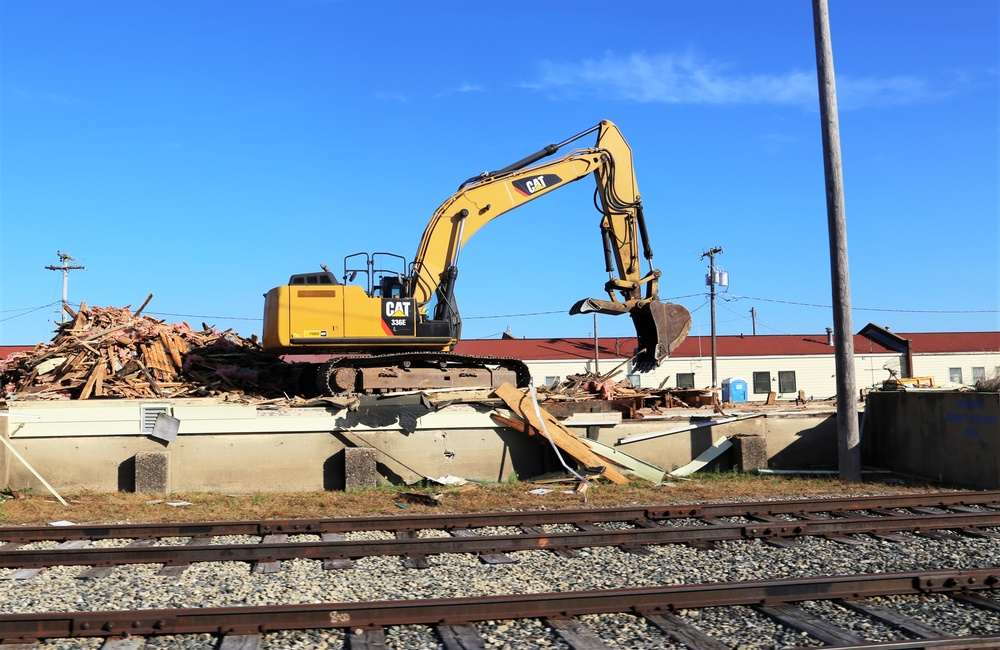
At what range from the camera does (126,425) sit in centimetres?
1365

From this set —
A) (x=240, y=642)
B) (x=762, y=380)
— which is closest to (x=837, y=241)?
(x=240, y=642)

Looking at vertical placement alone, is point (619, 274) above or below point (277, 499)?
above

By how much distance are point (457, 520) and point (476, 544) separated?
1448 mm

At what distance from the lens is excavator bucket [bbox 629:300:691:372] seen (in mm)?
16375

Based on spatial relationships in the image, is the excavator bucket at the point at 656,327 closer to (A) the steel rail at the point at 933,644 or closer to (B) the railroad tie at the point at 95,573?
(B) the railroad tie at the point at 95,573

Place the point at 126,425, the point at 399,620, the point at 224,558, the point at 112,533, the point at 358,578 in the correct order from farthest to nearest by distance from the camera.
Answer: the point at 126,425 < the point at 112,533 < the point at 224,558 < the point at 358,578 < the point at 399,620

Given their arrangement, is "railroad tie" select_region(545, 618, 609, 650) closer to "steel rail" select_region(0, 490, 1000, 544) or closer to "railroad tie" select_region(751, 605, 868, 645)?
"railroad tie" select_region(751, 605, 868, 645)

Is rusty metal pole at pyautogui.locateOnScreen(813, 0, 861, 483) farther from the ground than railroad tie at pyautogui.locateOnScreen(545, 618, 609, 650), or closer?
farther from the ground

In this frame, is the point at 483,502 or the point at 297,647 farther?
the point at 483,502

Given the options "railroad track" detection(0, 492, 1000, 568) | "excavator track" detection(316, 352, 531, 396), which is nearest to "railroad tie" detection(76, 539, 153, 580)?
"railroad track" detection(0, 492, 1000, 568)

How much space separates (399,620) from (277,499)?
23.9ft

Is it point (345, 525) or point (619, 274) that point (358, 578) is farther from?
point (619, 274)

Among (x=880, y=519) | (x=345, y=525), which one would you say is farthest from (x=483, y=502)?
(x=880, y=519)

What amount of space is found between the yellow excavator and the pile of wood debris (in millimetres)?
1740
